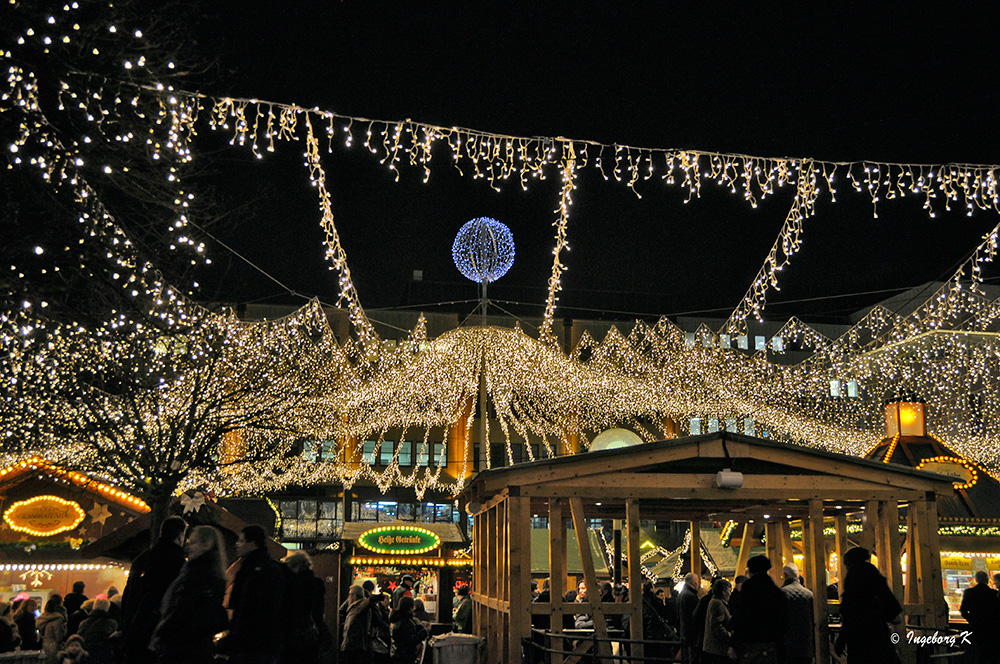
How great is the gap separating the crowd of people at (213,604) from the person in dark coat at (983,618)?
7862 millimetres

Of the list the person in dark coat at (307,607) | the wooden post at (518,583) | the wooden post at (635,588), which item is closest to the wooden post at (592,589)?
the wooden post at (635,588)

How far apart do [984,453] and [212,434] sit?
1069 inches

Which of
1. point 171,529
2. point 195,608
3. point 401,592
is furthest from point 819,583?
point 195,608

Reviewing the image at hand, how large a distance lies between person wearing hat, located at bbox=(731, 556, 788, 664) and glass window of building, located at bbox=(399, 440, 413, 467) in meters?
32.0

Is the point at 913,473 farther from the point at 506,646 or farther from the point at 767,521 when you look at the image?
the point at 506,646

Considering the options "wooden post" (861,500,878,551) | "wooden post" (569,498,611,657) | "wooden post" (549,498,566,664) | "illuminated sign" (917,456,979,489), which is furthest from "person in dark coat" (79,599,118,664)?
"illuminated sign" (917,456,979,489)

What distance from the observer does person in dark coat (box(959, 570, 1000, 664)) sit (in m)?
10.8

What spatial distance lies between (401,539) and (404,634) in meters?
5.68

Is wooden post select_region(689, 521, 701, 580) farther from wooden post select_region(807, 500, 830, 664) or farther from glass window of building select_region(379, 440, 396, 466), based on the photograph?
glass window of building select_region(379, 440, 396, 466)

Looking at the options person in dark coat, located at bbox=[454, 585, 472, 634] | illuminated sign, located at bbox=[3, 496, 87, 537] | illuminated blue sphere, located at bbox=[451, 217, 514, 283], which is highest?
illuminated blue sphere, located at bbox=[451, 217, 514, 283]

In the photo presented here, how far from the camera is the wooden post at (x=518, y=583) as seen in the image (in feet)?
33.2

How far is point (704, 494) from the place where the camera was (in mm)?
10812

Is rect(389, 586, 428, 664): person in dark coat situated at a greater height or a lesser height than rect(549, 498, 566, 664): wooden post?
lesser

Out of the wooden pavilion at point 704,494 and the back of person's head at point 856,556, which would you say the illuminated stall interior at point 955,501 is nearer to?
the wooden pavilion at point 704,494
